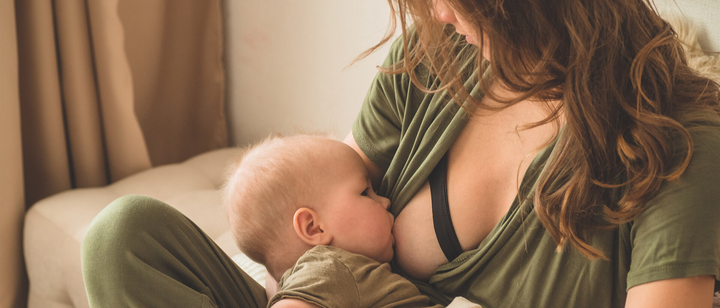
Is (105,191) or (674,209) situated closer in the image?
(674,209)

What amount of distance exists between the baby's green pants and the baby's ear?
15 cm

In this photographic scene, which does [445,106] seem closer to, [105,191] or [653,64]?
[653,64]

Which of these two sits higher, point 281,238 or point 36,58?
point 36,58

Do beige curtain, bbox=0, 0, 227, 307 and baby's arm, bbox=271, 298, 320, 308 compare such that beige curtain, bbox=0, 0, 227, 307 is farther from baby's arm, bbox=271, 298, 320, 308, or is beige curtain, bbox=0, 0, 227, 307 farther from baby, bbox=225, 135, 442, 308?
baby's arm, bbox=271, 298, 320, 308

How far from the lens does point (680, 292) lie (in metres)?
0.70

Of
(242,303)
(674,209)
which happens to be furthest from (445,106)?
(242,303)

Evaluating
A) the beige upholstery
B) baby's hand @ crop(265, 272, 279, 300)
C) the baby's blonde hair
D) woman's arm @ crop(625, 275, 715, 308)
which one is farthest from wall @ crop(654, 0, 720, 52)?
the beige upholstery

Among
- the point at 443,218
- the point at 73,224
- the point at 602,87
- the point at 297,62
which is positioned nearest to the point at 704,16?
the point at 602,87

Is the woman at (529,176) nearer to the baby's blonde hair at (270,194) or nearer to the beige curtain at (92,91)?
the baby's blonde hair at (270,194)

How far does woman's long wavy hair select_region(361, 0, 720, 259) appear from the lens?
0.70m

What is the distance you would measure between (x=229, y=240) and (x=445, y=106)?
2.74 feet

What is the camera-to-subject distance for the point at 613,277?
0.81m

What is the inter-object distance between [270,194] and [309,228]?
0.09m

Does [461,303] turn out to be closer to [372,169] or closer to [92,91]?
[372,169]
